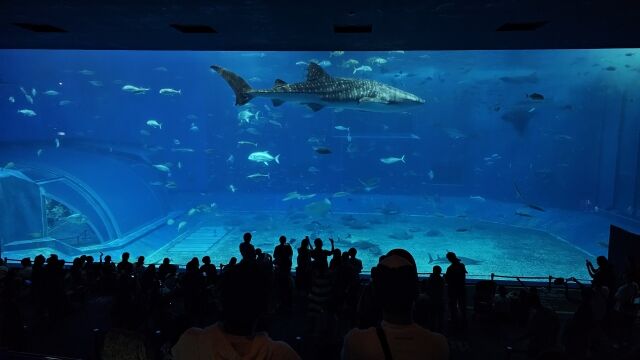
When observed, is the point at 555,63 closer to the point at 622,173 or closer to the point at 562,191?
the point at 562,191

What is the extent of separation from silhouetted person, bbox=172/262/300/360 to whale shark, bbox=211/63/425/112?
7.80 metres

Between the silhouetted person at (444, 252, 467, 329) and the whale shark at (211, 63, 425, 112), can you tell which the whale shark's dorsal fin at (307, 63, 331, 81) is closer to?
the whale shark at (211, 63, 425, 112)

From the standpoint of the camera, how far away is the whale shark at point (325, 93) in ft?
30.7

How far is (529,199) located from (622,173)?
1329cm

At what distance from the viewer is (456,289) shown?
17.6 feet

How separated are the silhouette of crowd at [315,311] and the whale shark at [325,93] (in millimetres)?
4218

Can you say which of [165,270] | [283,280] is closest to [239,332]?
[283,280]

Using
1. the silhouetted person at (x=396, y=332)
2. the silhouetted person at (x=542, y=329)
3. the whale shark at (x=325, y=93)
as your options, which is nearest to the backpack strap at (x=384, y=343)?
the silhouetted person at (x=396, y=332)

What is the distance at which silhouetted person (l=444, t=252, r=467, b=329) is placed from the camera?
17.5 ft

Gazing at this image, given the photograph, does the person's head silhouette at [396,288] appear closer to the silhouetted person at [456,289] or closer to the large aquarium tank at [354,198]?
the silhouetted person at [456,289]

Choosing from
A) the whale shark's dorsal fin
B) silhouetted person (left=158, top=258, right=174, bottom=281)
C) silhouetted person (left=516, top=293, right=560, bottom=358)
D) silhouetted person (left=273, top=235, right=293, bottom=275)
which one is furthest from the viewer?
the whale shark's dorsal fin
